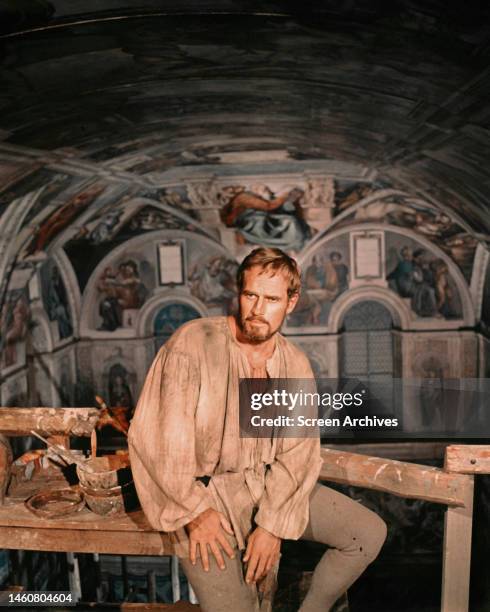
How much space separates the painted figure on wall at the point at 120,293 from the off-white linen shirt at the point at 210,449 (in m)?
12.1

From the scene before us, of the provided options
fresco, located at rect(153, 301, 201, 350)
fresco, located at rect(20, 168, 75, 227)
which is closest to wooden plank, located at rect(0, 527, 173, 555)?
fresco, located at rect(20, 168, 75, 227)

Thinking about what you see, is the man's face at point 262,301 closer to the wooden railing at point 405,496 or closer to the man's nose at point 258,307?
the man's nose at point 258,307

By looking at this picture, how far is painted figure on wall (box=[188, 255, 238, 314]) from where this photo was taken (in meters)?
15.5

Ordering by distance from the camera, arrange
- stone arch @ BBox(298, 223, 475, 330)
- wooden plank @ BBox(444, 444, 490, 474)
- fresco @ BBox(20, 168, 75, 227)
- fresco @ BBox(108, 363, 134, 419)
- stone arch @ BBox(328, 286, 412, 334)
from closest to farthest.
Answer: wooden plank @ BBox(444, 444, 490, 474), fresco @ BBox(20, 168, 75, 227), stone arch @ BBox(298, 223, 475, 330), stone arch @ BBox(328, 286, 412, 334), fresco @ BBox(108, 363, 134, 419)

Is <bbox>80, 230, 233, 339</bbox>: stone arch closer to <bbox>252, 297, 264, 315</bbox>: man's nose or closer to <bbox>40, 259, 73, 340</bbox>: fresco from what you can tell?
<bbox>40, 259, 73, 340</bbox>: fresco

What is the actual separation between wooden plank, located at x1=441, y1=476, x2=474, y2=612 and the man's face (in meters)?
1.37

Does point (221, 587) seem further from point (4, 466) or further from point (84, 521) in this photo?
point (4, 466)

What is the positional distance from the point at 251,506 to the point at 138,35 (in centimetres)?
319

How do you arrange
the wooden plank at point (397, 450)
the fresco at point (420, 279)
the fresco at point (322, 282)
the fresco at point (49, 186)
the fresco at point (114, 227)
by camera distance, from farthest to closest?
the fresco at point (322, 282)
the fresco at point (420, 279)
the wooden plank at point (397, 450)
the fresco at point (114, 227)
the fresco at point (49, 186)

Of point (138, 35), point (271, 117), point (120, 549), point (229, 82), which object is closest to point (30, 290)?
point (271, 117)

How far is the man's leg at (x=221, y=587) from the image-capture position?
136 inches

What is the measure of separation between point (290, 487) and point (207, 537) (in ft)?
1.62

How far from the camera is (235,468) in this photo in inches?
146

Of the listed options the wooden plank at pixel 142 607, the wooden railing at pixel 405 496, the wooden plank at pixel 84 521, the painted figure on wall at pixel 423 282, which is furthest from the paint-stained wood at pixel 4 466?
the painted figure on wall at pixel 423 282
